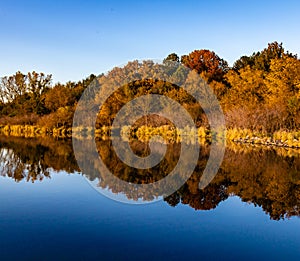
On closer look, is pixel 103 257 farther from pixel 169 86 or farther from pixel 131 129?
pixel 169 86

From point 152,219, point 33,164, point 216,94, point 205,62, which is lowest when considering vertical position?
point 152,219

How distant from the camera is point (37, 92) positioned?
47.1 m

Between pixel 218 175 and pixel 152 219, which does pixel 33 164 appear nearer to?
pixel 218 175

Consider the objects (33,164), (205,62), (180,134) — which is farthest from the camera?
(205,62)

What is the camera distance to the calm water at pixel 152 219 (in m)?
5.09

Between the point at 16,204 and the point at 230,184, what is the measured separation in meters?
5.64

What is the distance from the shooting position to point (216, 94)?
103ft

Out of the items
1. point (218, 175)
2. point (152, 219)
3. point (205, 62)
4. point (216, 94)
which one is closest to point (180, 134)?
point (216, 94)

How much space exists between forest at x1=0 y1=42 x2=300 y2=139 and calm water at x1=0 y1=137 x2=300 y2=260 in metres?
12.3

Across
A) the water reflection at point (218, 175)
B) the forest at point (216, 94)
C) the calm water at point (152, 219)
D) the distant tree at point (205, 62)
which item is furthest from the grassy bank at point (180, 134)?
the distant tree at point (205, 62)

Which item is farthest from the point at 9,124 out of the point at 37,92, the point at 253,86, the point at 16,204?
the point at 16,204

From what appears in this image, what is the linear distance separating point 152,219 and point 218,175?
4.82 m

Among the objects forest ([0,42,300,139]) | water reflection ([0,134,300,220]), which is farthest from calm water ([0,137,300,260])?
forest ([0,42,300,139])

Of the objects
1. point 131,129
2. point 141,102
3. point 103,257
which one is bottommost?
point 103,257
